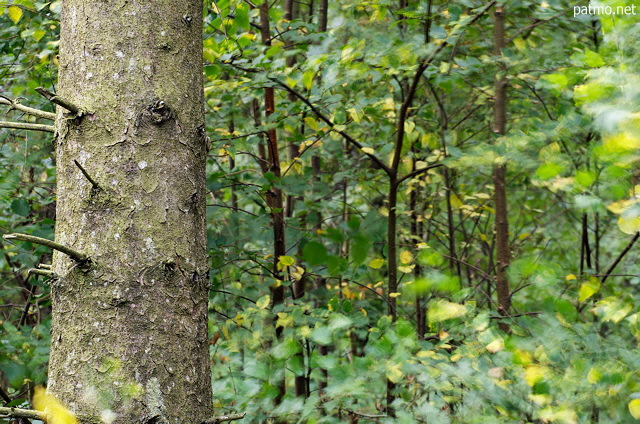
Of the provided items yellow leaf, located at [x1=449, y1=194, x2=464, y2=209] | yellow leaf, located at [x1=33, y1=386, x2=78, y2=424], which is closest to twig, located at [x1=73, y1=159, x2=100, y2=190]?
yellow leaf, located at [x1=33, y1=386, x2=78, y2=424]

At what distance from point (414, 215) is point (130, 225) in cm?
313

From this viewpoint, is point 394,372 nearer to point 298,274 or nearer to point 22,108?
point 298,274

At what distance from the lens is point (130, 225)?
1.43 m

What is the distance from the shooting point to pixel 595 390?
172 cm

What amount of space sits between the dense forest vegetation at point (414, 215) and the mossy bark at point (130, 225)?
179mm

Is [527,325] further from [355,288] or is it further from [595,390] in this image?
[355,288]

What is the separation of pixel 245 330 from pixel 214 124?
174 cm

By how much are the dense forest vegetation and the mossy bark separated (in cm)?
18

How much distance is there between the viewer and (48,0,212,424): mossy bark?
4.54 ft

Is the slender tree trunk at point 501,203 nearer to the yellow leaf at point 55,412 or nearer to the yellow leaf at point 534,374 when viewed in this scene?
the yellow leaf at point 534,374

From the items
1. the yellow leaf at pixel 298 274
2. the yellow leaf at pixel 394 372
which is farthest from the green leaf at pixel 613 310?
the yellow leaf at pixel 298 274

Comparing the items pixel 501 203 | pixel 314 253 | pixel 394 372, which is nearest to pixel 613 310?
pixel 394 372

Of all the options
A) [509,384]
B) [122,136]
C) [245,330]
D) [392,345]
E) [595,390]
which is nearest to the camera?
[122,136]

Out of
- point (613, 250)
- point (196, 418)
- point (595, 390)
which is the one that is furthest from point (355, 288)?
point (613, 250)
